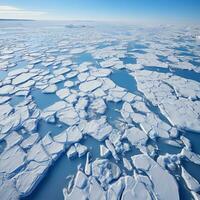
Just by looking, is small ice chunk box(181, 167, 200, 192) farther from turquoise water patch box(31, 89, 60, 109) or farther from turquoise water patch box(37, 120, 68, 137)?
turquoise water patch box(31, 89, 60, 109)

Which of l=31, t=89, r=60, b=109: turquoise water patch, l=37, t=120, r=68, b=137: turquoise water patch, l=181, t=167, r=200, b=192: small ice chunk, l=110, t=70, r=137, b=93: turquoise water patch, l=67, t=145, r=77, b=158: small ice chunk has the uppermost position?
l=181, t=167, r=200, b=192: small ice chunk

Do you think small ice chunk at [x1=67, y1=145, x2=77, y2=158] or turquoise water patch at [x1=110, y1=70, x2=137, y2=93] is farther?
turquoise water patch at [x1=110, y1=70, x2=137, y2=93]

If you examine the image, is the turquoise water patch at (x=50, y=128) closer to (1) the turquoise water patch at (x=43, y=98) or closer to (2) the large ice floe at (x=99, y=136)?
(2) the large ice floe at (x=99, y=136)

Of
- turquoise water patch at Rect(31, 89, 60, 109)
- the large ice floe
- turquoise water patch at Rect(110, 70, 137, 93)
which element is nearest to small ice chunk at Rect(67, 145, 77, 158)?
the large ice floe

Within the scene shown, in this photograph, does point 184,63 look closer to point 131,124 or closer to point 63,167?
point 131,124

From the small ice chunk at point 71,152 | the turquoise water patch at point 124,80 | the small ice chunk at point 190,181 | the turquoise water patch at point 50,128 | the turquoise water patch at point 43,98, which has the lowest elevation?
the turquoise water patch at point 124,80

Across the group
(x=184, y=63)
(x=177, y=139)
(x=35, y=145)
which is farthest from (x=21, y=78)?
(x=184, y=63)

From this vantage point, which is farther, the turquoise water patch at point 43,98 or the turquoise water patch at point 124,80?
the turquoise water patch at point 124,80

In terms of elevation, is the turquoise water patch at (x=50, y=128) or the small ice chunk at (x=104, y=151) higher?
the small ice chunk at (x=104, y=151)

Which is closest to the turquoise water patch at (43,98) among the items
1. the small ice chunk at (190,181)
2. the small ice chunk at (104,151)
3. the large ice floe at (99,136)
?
the large ice floe at (99,136)
